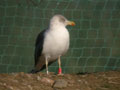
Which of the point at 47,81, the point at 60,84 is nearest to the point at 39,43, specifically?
the point at 47,81

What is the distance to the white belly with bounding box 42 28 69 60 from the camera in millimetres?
9164

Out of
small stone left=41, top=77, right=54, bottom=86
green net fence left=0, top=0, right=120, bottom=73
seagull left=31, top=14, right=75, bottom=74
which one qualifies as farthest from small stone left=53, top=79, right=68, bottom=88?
green net fence left=0, top=0, right=120, bottom=73

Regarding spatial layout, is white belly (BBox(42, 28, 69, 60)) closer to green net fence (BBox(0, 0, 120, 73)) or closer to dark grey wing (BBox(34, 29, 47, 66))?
dark grey wing (BBox(34, 29, 47, 66))

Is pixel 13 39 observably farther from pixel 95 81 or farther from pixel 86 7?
pixel 95 81

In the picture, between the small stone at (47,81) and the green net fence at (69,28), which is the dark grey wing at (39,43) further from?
the green net fence at (69,28)

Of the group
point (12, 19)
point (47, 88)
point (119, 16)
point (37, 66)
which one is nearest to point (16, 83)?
Result: point (47, 88)

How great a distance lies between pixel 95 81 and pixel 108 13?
663 centimetres

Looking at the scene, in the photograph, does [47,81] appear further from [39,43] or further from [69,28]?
[69,28]

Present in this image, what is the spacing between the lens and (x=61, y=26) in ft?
30.8

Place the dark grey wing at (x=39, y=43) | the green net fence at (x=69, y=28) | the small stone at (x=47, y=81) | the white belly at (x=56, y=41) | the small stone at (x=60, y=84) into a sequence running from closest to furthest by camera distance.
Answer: the small stone at (x=60, y=84), the small stone at (x=47, y=81), the white belly at (x=56, y=41), the dark grey wing at (x=39, y=43), the green net fence at (x=69, y=28)

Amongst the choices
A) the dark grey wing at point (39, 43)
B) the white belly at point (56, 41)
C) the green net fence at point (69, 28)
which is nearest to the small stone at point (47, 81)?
the white belly at point (56, 41)

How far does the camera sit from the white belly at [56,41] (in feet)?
30.1

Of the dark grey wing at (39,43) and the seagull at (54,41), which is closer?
the seagull at (54,41)

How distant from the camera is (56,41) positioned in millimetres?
9180
